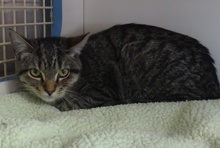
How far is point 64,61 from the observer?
1.28 meters

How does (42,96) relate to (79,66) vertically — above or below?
below

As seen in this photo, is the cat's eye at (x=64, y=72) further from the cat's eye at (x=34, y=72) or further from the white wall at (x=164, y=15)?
the white wall at (x=164, y=15)

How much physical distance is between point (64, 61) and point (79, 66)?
9cm

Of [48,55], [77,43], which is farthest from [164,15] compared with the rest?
[48,55]

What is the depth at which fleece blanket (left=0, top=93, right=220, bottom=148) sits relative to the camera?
0.77 meters

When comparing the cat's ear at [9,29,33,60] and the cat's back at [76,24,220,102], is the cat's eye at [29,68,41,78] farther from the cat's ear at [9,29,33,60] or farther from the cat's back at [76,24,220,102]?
the cat's back at [76,24,220,102]

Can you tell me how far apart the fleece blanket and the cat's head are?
0.24 feet

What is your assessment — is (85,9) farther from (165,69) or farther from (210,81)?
(210,81)

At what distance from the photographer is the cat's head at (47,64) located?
4.05 ft

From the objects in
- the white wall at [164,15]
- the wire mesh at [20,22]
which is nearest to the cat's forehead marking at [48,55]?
the wire mesh at [20,22]

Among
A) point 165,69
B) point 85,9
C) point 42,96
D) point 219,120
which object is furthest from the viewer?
Result: point 85,9

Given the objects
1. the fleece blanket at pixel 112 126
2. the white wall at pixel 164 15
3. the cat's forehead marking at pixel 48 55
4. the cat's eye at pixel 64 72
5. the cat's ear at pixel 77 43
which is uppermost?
the white wall at pixel 164 15

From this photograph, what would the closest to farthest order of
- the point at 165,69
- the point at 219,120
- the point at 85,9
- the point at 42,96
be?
1. the point at 219,120
2. the point at 42,96
3. the point at 165,69
4. the point at 85,9

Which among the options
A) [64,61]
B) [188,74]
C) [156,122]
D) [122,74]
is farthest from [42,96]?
[188,74]
